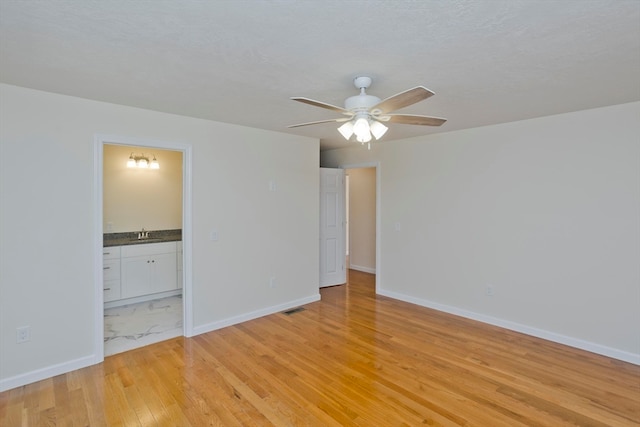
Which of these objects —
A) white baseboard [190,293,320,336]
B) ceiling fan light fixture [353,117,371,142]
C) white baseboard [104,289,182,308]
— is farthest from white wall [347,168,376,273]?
ceiling fan light fixture [353,117,371,142]

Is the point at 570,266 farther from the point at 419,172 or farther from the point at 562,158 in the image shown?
the point at 419,172

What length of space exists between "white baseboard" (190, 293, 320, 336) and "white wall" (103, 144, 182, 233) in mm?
2091

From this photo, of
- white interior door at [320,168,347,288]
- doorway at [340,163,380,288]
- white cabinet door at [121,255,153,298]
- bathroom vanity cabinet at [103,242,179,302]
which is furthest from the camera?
doorway at [340,163,380,288]

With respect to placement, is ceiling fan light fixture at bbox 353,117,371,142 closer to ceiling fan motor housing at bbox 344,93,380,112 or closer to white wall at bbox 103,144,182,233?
ceiling fan motor housing at bbox 344,93,380,112

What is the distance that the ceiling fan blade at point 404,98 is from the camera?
1.71 m

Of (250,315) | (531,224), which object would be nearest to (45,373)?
(250,315)

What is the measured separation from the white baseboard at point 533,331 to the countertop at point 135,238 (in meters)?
3.50

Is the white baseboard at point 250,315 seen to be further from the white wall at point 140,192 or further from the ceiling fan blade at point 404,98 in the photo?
the ceiling fan blade at point 404,98

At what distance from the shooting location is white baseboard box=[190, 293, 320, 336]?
3697 millimetres

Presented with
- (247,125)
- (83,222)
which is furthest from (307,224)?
(83,222)

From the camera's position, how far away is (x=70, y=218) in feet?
9.36

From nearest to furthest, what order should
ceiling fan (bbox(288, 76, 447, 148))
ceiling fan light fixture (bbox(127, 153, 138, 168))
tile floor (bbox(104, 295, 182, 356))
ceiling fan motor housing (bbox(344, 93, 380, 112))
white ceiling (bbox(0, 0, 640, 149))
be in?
white ceiling (bbox(0, 0, 640, 149)), ceiling fan (bbox(288, 76, 447, 148)), ceiling fan motor housing (bbox(344, 93, 380, 112)), tile floor (bbox(104, 295, 182, 356)), ceiling fan light fixture (bbox(127, 153, 138, 168))

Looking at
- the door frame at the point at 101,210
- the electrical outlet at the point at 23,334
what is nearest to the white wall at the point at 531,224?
the door frame at the point at 101,210

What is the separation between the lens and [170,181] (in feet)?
16.8
